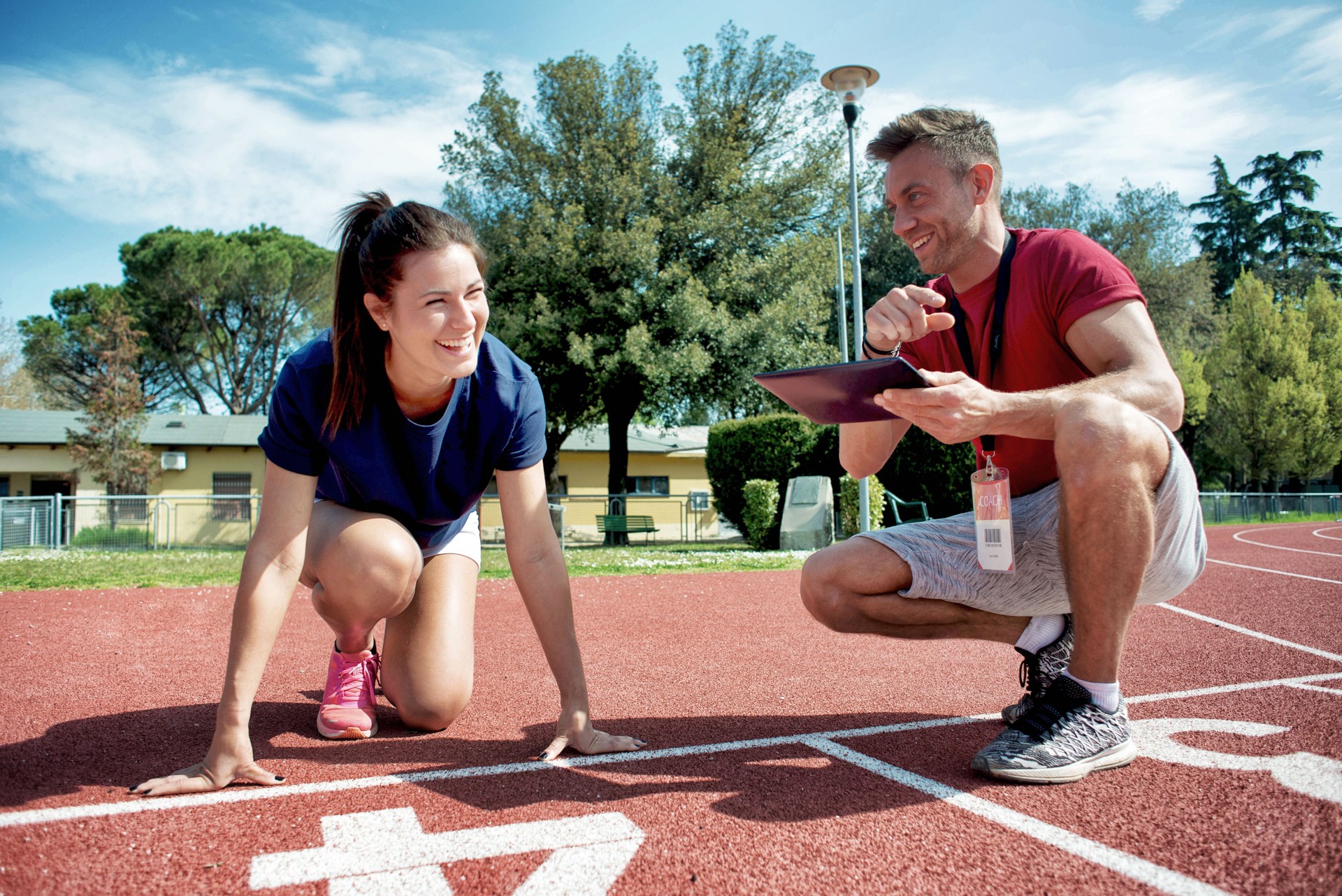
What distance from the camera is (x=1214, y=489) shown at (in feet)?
152

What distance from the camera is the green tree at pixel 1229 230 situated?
149 ft

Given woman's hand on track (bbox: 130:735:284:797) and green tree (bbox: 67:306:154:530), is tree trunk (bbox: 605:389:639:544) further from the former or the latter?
woman's hand on track (bbox: 130:735:284:797)

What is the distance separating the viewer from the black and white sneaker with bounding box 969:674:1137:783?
2.24 m

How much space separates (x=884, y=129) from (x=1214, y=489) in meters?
52.3

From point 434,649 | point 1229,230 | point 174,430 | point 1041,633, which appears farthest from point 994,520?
point 1229,230

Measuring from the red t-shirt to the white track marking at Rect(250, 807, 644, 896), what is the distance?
6.13ft

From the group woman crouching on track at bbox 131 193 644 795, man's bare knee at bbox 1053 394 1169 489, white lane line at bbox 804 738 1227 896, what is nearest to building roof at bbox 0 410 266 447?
woman crouching on track at bbox 131 193 644 795

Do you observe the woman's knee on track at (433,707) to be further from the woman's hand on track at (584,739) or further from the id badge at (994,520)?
the id badge at (994,520)

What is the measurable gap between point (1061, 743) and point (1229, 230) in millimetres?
54815

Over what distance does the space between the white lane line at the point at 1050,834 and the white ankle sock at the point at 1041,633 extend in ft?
2.56

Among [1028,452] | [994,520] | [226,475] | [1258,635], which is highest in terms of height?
[226,475]

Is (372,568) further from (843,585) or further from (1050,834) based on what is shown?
(1050,834)

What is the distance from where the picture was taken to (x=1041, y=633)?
9.56ft

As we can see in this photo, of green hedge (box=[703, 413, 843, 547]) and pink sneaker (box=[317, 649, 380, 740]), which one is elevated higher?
green hedge (box=[703, 413, 843, 547])
